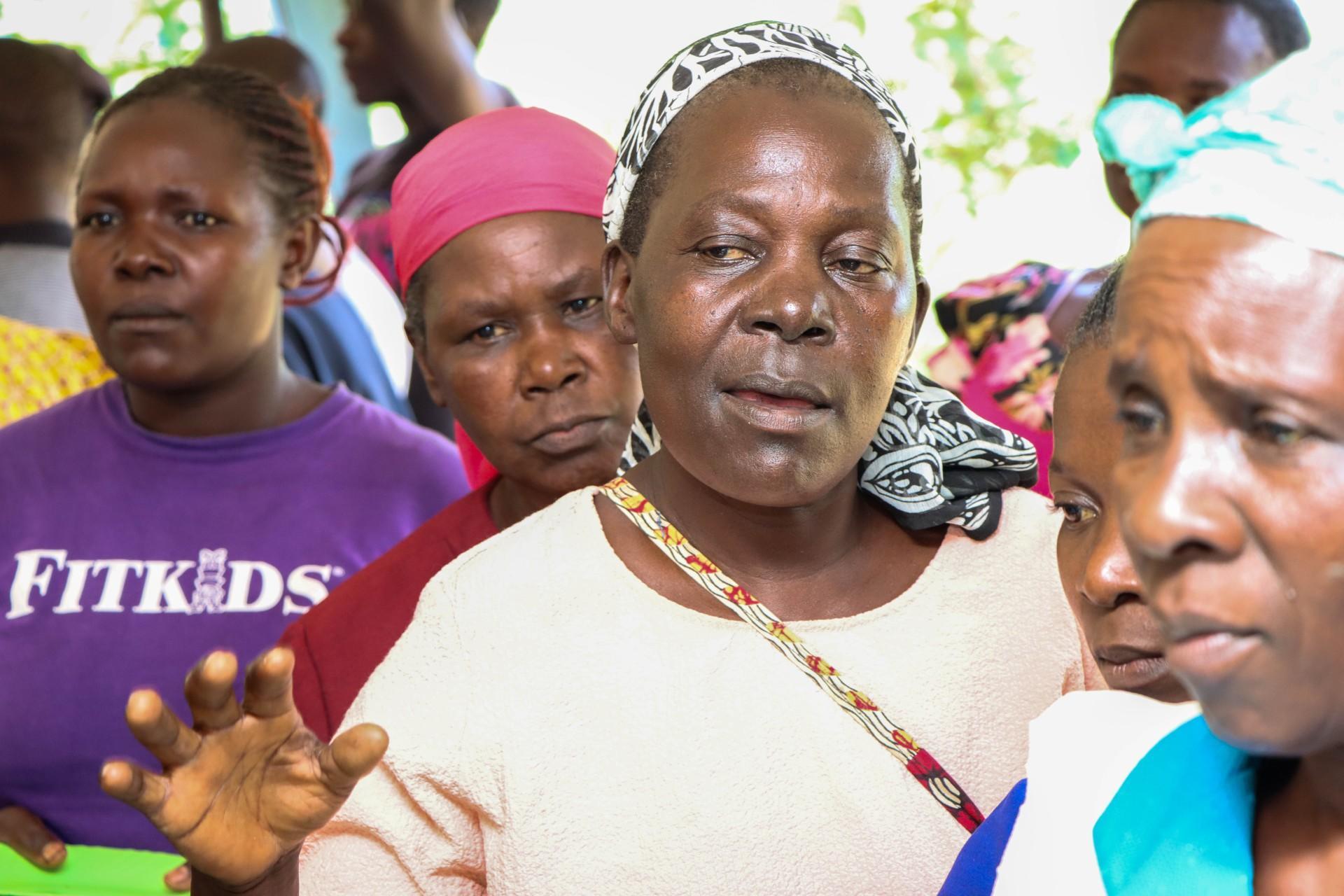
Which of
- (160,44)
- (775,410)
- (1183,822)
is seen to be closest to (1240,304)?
(1183,822)

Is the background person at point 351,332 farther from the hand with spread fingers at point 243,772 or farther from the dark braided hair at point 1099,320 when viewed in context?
the dark braided hair at point 1099,320

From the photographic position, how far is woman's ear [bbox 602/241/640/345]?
1869 millimetres

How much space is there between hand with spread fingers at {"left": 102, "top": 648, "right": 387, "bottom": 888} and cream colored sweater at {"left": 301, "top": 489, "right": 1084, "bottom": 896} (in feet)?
0.64

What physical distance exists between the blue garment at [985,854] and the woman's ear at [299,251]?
2.14m

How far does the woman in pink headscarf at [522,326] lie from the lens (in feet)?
7.79

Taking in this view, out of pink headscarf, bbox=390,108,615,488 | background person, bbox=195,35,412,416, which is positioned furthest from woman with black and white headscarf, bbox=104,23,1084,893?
background person, bbox=195,35,412,416

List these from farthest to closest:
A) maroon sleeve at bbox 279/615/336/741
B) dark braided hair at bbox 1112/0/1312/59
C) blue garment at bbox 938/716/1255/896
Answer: dark braided hair at bbox 1112/0/1312/59, maroon sleeve at bbox 279/615/336/741, blue garment at bbox 938/716/1255/896

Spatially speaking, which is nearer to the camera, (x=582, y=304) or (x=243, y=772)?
(x=243, y=772)

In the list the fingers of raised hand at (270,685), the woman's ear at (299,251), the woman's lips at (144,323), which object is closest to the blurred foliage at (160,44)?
the woman's ear at (299,251)

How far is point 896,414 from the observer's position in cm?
188

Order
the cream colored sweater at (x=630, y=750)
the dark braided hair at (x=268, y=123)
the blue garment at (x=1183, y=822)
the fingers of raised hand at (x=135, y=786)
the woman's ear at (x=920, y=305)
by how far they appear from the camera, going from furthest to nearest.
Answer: the dark braided hair at (x=268, y=123) < the woman's ear at (x=920, y=305) < the cream colored sweater at (x=630, y=750) < the fingers of raised hand at (x=135, y=786) < the blue garment at (x=1183, y=822)

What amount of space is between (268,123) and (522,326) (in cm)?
97

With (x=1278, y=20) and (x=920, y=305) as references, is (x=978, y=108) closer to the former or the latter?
(x=1278, y=20)

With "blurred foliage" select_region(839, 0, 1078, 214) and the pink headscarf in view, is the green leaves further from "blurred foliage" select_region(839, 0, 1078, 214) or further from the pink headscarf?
the pink headscarf
